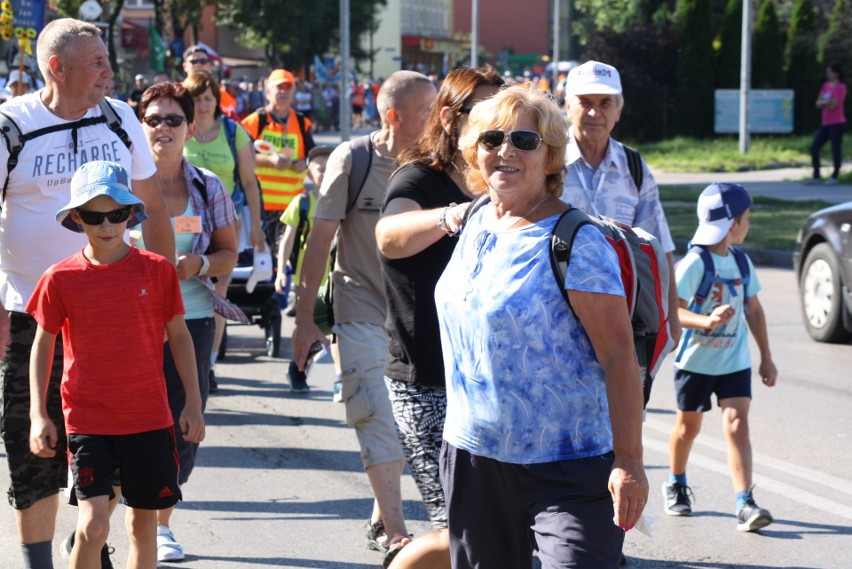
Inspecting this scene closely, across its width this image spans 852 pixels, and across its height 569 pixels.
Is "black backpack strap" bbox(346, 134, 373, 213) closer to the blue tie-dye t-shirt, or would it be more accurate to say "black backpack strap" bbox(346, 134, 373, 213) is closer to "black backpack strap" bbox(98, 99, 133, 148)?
"black backpack strap" bbox(98, 99, 133, 148)

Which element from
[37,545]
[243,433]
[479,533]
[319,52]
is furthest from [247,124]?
[319,52]

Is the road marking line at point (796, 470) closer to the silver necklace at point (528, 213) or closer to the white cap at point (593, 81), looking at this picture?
the white cap at point (593, 81)

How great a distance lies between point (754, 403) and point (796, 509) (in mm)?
2323

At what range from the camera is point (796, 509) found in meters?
6.31

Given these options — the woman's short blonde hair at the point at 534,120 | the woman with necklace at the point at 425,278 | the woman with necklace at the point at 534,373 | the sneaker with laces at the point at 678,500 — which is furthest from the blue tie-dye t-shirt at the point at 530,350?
the sneaker with laces at the point at 678,500

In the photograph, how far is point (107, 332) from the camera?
4.43 m

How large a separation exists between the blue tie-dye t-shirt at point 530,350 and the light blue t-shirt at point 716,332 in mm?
2721

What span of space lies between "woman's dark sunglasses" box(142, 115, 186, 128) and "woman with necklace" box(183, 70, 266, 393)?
2389mm

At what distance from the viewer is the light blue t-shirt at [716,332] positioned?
6145 mm

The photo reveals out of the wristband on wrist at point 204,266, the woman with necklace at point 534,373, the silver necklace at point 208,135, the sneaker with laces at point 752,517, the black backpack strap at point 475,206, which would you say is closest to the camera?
the woman with necklace at point 534,373

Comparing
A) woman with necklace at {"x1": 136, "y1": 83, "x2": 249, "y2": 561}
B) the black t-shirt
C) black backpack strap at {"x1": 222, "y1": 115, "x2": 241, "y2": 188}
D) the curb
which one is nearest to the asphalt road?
woman with necklace at {"x1": 136, "y1": 83, "x2": 249, "y2": 561}

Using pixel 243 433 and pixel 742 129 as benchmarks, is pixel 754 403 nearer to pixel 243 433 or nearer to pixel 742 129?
pixel 243 433

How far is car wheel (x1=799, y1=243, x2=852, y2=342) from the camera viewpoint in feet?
34.8

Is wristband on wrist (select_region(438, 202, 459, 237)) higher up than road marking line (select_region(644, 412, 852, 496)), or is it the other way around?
wristband on wrist (select_region(438, 202, 459, 237))
